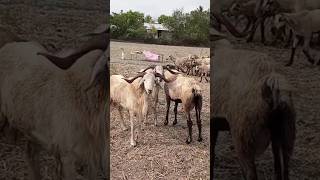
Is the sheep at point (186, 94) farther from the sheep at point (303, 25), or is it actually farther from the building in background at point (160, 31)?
the building in background at point (160, 31)

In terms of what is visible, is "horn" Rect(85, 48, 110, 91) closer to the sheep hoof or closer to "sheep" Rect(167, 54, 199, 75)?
the sheep hoof

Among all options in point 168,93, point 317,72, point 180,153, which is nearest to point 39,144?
point 317,72

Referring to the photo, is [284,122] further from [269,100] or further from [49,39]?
[49,39]

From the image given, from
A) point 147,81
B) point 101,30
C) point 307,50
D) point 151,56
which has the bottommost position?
point 147,81

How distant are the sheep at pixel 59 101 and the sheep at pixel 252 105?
28.9 inches

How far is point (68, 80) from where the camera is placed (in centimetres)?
301

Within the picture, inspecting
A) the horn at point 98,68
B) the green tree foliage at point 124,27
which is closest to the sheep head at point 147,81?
the green tree foliage at point 124,27

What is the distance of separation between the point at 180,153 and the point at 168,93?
1548 mm

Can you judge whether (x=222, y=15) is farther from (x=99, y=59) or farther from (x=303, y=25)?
(x=99, y=59)

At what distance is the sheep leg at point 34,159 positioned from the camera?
2.94 m

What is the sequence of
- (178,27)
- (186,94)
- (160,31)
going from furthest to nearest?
1. (160,31)
2. (178,27)
3. (186,94)

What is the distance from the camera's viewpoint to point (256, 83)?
118 inches

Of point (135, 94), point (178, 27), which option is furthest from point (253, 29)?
point (178, 27)

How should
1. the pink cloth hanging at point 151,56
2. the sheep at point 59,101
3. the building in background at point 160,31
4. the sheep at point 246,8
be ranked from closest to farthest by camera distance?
1. the sheep at point 59,101
2. the sheep at point 246,8
3. the pink cloth hanging at point 151,56
4. the building in background at point 160,31
